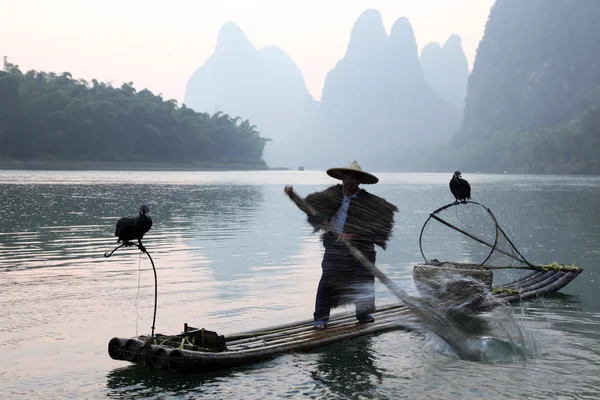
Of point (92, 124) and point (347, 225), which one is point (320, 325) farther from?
point (92, 124)

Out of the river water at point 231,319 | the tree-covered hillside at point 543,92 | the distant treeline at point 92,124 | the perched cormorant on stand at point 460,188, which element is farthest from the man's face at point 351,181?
the tree-covered hillside at point 543,92

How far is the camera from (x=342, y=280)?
7691mm

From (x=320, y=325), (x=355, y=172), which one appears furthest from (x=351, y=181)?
(x=320, y=325)

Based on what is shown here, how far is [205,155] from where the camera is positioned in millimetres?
131000

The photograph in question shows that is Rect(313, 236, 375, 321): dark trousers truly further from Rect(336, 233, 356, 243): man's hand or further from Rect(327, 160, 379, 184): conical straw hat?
Rect(327, 160, 379, 184): conical straw hat

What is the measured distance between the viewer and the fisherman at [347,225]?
7.45 meters

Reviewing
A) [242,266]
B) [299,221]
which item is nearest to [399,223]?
[299,221]

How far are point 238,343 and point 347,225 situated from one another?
154 centimetres

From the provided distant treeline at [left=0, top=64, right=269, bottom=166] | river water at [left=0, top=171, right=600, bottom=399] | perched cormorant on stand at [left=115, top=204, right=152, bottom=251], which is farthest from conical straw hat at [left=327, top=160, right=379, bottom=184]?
distant treeline at [left=0, top=64, right=269, bottom=166]

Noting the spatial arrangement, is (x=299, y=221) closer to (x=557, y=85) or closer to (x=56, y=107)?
(x=56, y=107)

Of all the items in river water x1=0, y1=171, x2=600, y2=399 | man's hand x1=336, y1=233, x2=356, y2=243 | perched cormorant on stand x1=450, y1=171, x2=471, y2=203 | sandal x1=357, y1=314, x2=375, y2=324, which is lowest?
river water x1=0, y1=171, x2=600, y2=399

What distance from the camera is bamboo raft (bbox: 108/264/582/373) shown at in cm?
636

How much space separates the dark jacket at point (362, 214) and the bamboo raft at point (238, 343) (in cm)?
97

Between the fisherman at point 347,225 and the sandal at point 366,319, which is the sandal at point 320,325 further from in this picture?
the sandal at point 366,319
